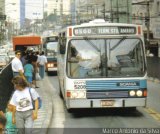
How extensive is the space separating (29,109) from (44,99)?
10583 mm

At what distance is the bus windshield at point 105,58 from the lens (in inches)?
592

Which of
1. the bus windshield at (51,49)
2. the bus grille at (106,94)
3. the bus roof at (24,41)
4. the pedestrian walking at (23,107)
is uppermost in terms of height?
the bus roof at (24,41)

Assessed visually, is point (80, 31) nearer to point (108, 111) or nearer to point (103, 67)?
point (103, 67)

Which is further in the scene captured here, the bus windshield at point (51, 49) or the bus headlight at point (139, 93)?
the bus windshield at point (51, 49)

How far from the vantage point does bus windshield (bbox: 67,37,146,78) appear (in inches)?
592

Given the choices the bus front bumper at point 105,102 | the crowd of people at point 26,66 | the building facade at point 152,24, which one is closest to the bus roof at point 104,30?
the bus front bumper at point 105,102

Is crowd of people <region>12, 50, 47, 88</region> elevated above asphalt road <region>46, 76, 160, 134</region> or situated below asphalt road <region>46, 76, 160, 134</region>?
above

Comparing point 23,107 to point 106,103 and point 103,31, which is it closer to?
point 106,103

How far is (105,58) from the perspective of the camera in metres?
15.1

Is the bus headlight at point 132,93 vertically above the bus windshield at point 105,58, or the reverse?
the bus windshield at point 105,58

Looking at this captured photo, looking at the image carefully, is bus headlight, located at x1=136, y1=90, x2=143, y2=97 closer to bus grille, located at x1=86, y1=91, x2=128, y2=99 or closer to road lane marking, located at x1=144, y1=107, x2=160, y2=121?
bus grille, located at x1=86, y1=91, x2=128, y2=99

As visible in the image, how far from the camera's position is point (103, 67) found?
1504cm

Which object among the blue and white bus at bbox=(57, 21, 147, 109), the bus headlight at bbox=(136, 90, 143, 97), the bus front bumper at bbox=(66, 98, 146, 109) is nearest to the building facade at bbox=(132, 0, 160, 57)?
the blue and white bus at bbox=(57, 21, 147, 109)

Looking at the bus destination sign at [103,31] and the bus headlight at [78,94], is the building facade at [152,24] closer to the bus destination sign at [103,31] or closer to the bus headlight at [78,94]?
the bus destination sign at [103,31]
